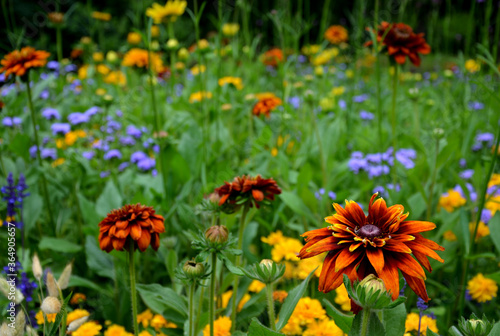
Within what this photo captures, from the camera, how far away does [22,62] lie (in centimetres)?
133

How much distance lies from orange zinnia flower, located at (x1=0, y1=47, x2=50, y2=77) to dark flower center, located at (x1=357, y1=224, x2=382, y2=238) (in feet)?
3.48

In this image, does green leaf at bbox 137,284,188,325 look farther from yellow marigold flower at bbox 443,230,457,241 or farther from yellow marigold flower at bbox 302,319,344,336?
yellow marigold flower at bbox 443,230,457,241

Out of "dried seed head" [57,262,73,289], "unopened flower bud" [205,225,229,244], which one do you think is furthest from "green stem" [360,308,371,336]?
"dried seed head" [57,262,73,289]

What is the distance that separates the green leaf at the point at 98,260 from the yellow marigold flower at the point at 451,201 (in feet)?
3.58

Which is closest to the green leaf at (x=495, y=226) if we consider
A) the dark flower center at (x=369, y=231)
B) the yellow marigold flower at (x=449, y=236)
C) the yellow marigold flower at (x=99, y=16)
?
the yellow marigold flower at (x=449, y=236)

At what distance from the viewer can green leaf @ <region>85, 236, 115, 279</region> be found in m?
1.31

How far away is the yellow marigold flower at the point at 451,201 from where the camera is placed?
1.49m

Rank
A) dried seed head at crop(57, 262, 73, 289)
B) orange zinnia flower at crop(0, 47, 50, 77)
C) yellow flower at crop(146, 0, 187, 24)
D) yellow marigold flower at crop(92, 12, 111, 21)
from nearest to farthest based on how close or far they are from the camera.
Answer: dried seed head at crop(57, 262, 73, 289), orange zinnia flower at crop(0, 47, 50, 77), yellow flower at crop(146, 0, 187, 24), yellow marigold flower at crop(92, 12, 111, 21)

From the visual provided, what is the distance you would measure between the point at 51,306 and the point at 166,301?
311 mm

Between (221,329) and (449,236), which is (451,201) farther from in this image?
(221,329)

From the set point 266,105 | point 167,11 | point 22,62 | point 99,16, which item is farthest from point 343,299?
point 99,16

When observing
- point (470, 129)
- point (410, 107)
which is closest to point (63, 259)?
point (470, 129)

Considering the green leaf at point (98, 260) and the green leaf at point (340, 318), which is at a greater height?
the green leaf at point (340, 318)

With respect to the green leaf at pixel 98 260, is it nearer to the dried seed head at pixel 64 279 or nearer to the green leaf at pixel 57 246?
the green leaf at pixel 57 246
